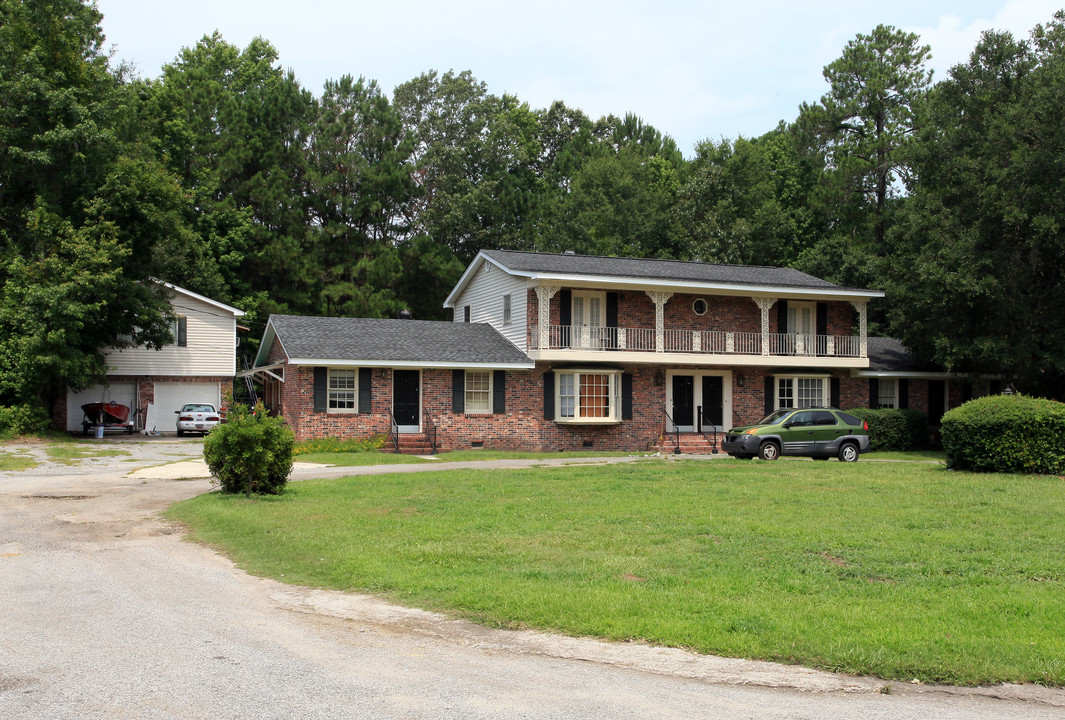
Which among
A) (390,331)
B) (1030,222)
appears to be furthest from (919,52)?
(390,331)

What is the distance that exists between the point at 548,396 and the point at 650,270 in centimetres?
652

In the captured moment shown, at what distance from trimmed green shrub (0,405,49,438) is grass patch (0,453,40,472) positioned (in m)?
4.85

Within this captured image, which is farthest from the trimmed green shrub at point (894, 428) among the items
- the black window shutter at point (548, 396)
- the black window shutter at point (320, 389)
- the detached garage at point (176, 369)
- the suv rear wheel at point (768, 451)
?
the detached garage at point (176, 369)

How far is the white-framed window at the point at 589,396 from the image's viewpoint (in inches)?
1220

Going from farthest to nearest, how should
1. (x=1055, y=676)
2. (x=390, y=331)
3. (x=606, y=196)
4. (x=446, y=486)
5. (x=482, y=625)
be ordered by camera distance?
(x=606, y=196), (x=390, y=331), (x=446, y=486), (x=482, y=625), (x=1055, y=676)

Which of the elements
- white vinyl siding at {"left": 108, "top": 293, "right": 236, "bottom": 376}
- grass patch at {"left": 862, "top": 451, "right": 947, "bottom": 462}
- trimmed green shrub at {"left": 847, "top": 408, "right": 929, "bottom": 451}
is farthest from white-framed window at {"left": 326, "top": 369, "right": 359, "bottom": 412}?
trimmed green shrub at {"left": 847, "top": 408, "right": 929, "bottom": 451}

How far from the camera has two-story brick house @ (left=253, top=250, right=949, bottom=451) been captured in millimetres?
28844

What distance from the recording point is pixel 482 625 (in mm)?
7766

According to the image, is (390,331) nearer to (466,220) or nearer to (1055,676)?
(466,220)

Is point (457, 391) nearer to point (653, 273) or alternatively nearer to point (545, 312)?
point (545, 312)

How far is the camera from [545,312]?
3047 centimetres

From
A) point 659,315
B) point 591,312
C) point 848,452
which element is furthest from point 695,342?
point 848,452

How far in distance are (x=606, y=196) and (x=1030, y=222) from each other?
93.2 ft

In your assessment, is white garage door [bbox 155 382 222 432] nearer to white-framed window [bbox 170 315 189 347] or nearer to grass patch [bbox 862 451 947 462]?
white-framed window [bbox 170 315 189 347]
